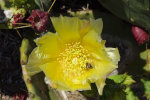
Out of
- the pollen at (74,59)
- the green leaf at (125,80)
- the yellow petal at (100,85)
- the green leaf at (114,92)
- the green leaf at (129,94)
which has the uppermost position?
the pollen at (74,59)

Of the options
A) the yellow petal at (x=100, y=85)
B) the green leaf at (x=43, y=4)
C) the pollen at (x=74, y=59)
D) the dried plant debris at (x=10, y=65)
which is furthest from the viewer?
the dried plant debris at (x=10, y=65)

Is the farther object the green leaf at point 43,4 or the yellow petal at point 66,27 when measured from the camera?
the green leaf at point 43,4

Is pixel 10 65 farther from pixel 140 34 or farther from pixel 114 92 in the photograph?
pixel 140 34

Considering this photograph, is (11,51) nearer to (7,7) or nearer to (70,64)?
(7,7)

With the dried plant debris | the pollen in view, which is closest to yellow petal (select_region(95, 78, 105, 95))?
the pollen

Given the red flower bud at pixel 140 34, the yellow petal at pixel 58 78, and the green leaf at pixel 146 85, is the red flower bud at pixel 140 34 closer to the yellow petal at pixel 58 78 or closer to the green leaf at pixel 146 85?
the green leaf at pixel 146 85

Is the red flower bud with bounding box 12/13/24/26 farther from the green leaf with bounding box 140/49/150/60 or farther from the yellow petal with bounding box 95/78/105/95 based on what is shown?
the green leaf with bounding box 140/49/150/60

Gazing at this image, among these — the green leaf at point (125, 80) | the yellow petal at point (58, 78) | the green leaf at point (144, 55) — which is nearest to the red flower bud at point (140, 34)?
the green leaf at point (144, 55)

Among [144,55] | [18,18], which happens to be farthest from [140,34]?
[18,18]

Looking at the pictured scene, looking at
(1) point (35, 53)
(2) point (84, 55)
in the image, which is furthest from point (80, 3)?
(1) point (35, 53)
